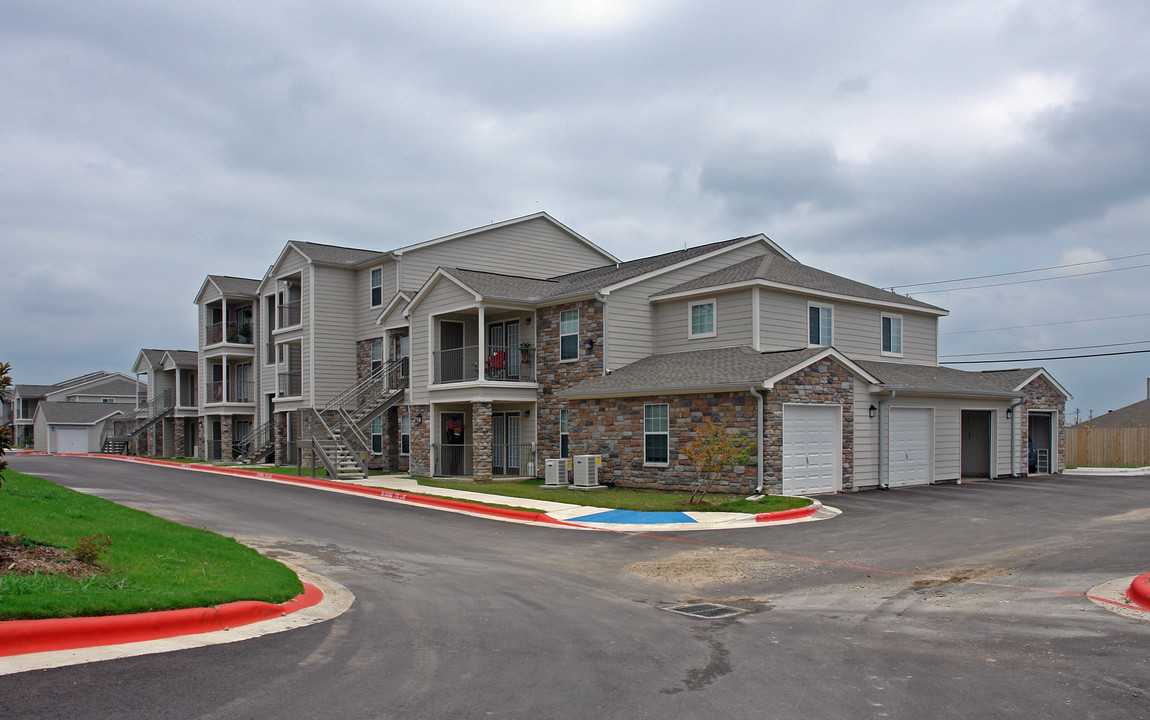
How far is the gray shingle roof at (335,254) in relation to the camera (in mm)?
37844

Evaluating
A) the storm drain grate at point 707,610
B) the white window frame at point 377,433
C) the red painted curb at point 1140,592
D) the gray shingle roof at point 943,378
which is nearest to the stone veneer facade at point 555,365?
the gray shingle roof at point 943,378

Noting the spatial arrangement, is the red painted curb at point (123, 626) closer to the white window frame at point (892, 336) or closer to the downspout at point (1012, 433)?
the white window frame at point (892, 336)

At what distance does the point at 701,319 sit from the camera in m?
27.1

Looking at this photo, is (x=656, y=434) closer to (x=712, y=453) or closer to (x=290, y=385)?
(x=712, y=453)

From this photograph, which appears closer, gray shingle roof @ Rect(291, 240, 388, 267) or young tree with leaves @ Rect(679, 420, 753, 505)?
young tree with leaves @ Rect(679, 420, 753, 505)

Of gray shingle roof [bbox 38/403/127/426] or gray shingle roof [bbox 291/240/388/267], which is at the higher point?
gray shingle roof [bbox 291/240/388/267]

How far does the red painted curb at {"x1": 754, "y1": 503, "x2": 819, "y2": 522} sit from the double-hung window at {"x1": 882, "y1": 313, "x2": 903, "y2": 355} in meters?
12.1

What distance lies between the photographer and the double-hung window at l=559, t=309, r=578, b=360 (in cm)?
2798

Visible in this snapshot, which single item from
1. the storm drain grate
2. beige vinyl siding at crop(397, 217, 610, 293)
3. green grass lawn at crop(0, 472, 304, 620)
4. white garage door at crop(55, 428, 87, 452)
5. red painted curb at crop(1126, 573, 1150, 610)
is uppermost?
beige vinyl siding at crop(397, 217, 610, 293)

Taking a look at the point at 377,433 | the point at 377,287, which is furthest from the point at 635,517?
the point at 377,287

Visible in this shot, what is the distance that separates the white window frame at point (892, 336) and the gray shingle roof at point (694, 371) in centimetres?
681

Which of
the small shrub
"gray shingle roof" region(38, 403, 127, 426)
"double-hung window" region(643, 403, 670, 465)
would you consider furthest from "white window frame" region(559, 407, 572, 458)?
"gray shingle roof" region(38, 403, 127, 426)

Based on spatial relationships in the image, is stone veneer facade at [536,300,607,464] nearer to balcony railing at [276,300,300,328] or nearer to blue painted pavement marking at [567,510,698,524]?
blue painted pavement marking at [567,510,698,524]

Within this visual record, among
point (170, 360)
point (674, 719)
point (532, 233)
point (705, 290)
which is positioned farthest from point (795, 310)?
point (170, 360)
